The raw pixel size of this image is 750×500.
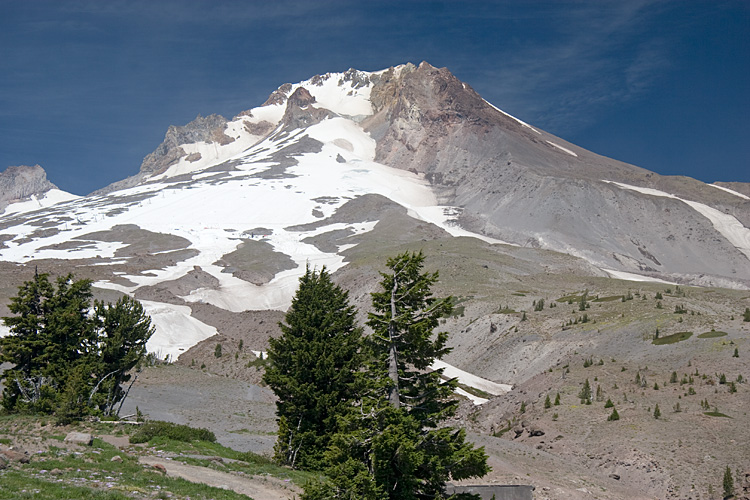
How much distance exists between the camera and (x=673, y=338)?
39.4m

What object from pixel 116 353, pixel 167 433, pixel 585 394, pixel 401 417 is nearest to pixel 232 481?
pixel 167 433

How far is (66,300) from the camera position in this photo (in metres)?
29.6

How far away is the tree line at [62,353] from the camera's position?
26.4m

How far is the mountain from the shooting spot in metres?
28.8

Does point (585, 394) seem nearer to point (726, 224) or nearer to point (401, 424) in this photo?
point (401, 424)

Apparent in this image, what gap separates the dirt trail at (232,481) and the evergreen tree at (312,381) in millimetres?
2726

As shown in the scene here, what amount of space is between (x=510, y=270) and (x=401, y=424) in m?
76.3

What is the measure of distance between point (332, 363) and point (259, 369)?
23.9 metres

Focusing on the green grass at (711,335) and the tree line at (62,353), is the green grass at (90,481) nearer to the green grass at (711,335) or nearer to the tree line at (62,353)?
the tree line at (62,353)

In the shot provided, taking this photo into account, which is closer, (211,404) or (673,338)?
(211,404)

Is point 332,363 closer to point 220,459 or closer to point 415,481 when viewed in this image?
point 220,459

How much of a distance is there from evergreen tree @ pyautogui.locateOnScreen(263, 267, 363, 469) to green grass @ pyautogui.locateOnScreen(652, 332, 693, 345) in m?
24.4

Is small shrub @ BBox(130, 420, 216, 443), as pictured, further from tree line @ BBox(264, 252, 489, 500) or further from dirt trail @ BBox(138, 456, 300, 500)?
tree line @ BBox(264, 252, 489, 500)

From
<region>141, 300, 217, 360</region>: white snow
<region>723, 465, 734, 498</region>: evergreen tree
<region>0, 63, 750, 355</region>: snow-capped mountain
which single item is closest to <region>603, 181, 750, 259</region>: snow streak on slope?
<region>0, 63, 750, 355</region>: snow-capped mountain
